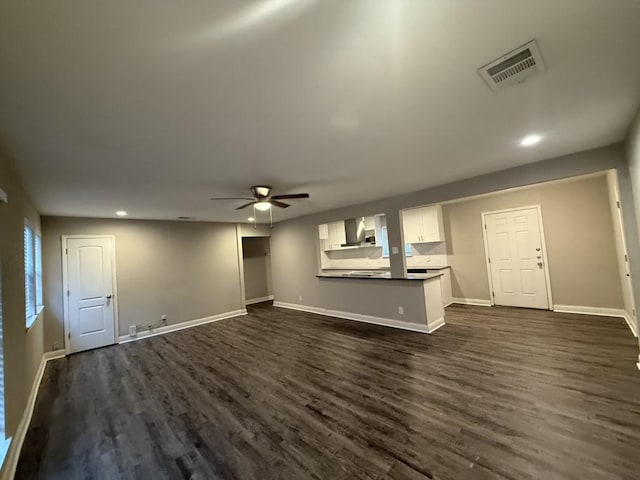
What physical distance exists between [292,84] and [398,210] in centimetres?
Result: 368

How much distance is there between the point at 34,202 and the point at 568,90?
590 centimetres

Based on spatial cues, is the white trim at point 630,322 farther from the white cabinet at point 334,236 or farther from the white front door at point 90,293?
the white front door at point 90,293

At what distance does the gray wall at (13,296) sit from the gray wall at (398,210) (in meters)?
4.63

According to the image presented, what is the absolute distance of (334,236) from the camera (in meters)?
7.32

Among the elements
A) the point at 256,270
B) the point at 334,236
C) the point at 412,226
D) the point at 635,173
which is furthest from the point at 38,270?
the point at 635,173

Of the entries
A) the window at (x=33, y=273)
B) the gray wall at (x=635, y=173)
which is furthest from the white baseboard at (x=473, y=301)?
the window at (x=33, y=273)

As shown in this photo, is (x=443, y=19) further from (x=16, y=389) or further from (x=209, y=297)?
(x=209, y=297)

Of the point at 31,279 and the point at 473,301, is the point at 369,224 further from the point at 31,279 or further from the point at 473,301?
the point at 31,279

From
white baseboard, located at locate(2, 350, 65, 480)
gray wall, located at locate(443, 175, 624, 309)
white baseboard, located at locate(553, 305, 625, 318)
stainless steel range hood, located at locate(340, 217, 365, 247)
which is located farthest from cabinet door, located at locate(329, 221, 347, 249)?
white baseboard, located at locate(2, 350, 65, 480)

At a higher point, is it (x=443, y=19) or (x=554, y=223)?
(x=443, y=19)

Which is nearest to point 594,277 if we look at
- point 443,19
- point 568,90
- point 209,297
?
point 568,90

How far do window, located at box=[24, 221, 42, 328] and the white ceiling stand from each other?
3.53 ft

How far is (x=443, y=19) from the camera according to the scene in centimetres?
110

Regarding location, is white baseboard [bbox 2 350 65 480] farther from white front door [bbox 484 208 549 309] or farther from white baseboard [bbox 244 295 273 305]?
white front door [bbox 484 208 549 309]
